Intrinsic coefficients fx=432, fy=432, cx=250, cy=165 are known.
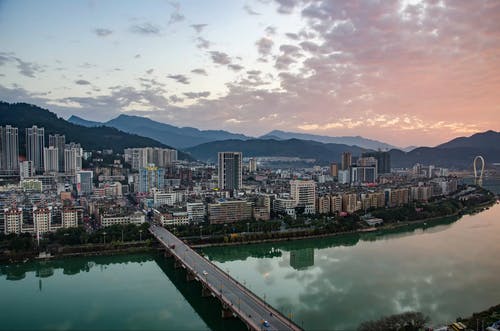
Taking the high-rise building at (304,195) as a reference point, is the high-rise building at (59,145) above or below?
above

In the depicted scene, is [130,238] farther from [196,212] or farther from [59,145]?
[59,145]

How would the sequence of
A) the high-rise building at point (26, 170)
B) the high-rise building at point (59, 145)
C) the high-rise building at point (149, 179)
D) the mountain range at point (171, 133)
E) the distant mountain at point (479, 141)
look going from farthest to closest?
the mountain range at point (171, 133) < the distant mountain at point (479, 141) < the high-rise building at point (59, 145) < the high-rise building at point (26, 170) < the high-rise building at point (149, 179)

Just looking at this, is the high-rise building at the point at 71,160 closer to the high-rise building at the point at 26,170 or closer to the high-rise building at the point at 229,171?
the high-rise building at the point at 26,170

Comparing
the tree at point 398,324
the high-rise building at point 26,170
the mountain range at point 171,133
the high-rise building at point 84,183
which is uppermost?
the mountain range at point 171,133

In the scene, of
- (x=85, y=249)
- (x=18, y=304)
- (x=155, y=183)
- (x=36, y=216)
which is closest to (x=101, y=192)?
(x=155, y=183)

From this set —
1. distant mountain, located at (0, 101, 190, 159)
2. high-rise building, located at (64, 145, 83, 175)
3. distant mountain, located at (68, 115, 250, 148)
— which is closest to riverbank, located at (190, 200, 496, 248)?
high-rise building, located at (64, 145, 83, 175)

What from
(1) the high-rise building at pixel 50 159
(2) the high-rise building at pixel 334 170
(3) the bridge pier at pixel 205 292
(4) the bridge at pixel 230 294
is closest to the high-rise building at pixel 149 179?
(1) the high-rise building at pixel 50 159

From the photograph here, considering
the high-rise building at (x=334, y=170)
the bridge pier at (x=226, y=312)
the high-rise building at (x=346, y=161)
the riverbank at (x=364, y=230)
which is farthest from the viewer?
the high-rise building at (x=334, y=170)

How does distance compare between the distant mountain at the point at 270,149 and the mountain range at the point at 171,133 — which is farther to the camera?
the mountain range at the point at 171,133
